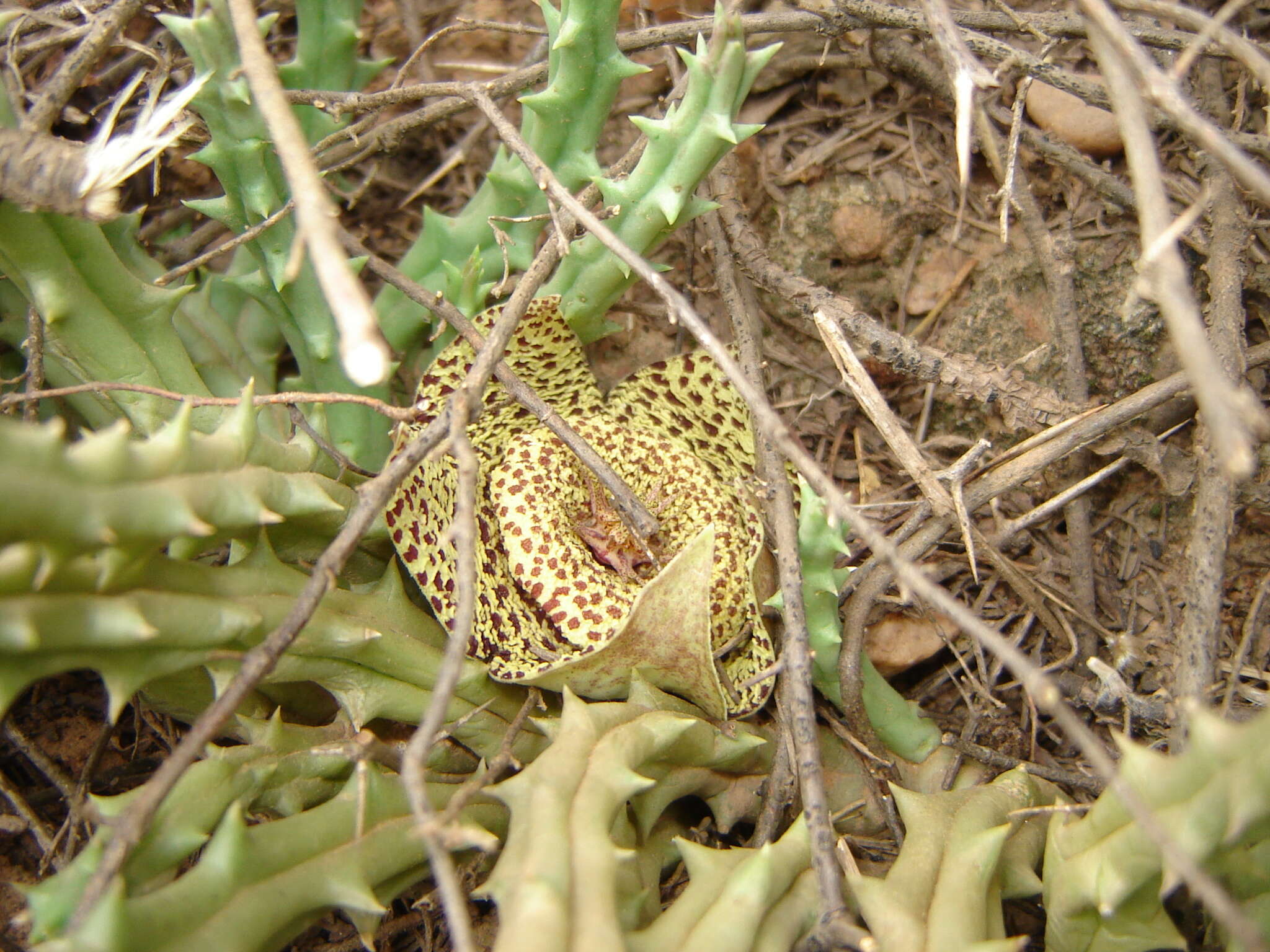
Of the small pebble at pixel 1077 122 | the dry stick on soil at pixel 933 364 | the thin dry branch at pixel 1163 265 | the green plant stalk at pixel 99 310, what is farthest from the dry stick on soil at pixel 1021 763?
the green plant stalk at pixel 99 310

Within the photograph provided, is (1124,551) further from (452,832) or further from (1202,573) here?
(452,832)

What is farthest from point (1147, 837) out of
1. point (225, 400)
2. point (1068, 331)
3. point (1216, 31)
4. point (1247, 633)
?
point (225, 400)

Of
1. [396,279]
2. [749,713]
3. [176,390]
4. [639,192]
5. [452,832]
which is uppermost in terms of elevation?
[639,192]

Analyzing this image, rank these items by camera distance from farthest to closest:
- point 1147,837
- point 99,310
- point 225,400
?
point 99,310
point 225,400
point 1147,837

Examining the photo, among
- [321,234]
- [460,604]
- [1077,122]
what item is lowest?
[460,604]

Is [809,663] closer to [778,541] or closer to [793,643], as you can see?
[793,643]

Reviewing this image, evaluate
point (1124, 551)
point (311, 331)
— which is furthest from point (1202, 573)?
point (311, 331)

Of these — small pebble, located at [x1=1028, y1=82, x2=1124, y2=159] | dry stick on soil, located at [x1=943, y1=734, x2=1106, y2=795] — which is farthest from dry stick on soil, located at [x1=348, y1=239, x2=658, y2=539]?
small pebble, located at [x1=1028, y1=82, x2=1124, y2=159]
